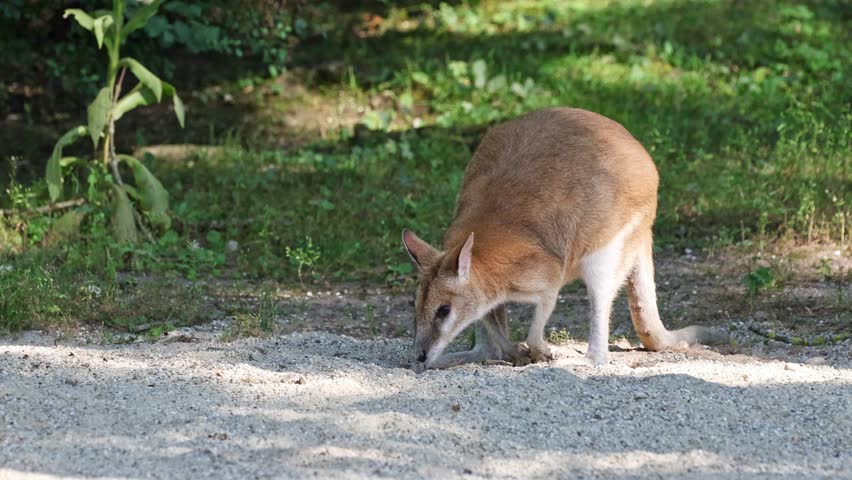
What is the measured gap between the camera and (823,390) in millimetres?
5516

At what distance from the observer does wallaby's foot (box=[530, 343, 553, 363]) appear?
20.6ft

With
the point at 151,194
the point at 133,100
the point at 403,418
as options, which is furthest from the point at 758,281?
the point at 133,100

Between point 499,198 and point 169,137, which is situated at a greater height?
point 499,198

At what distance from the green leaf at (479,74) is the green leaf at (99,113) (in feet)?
12.7

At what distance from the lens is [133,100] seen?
27.6 ft

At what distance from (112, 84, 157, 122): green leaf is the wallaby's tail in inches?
144

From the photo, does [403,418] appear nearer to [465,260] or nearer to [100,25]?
[465,260]

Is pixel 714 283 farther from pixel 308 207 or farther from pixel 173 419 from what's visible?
pixel 173 419

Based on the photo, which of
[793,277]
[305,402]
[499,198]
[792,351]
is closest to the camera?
[305,402]

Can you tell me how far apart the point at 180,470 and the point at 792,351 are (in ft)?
12.1

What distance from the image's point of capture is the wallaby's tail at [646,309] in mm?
6688

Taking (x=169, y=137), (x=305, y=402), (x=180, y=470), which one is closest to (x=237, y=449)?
(x=180, y=470)

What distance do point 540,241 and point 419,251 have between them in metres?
0.62

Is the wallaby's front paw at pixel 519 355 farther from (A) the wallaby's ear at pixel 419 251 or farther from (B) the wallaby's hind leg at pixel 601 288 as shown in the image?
(A) the wallaby's ear at pixel 419 251
